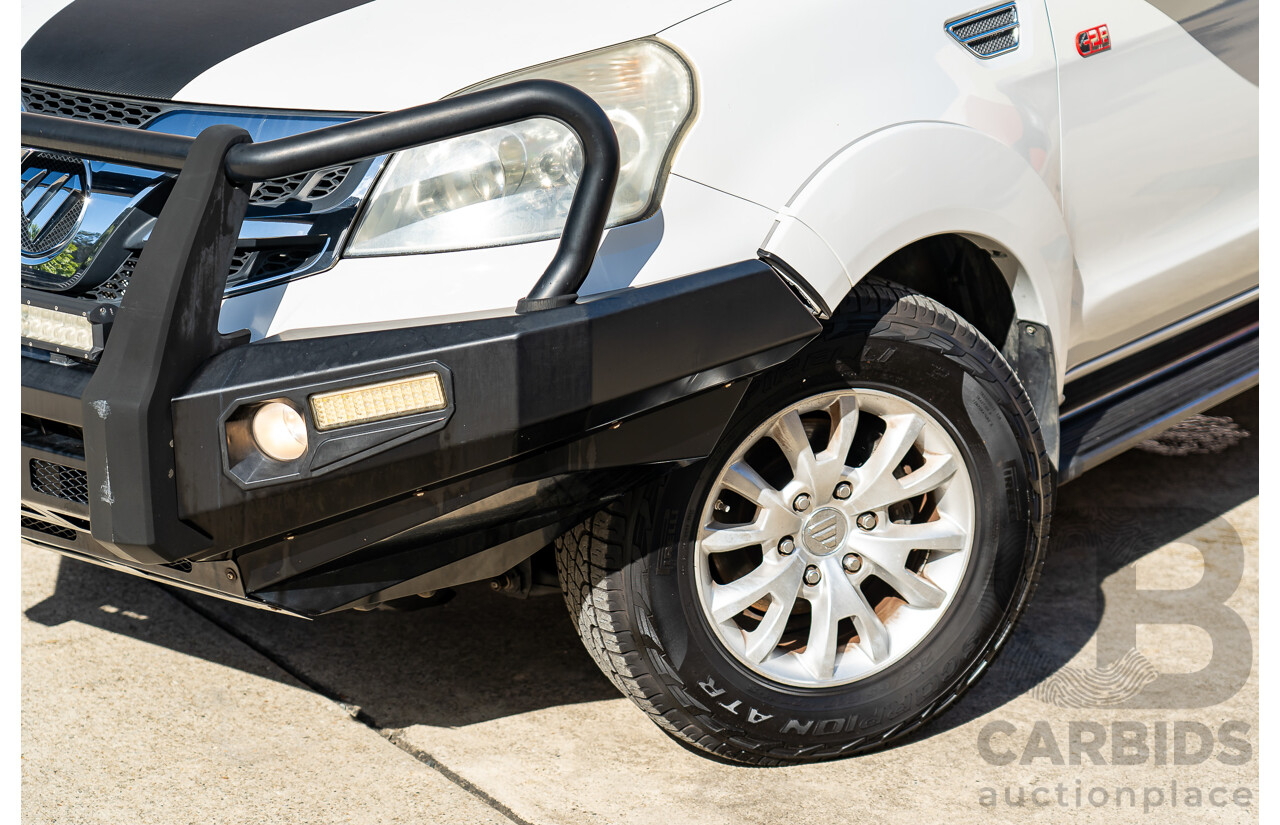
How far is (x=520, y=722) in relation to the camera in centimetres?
285

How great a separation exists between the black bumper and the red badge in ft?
3.42

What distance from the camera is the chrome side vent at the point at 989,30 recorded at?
8.24 feet

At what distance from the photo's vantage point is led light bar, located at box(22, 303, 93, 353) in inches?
76.6

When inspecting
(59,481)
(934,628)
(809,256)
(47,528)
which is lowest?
(934,628)

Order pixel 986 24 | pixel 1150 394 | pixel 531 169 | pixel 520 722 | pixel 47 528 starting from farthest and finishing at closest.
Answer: pixel 1150 394 < pixel 520 722 < pixel 986 24 < pixel 47 528 < pixel 531 169

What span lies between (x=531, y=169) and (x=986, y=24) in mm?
1066

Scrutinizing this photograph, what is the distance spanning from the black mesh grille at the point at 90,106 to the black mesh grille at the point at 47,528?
29.2 inches

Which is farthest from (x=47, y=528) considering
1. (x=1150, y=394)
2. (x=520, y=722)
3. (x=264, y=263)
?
(x=1150, y=394)

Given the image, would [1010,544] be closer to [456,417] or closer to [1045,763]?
[1045,763]

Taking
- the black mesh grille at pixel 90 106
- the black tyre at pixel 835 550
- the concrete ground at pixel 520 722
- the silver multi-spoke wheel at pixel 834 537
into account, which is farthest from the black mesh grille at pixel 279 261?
the concrete ground at pixel 520 722

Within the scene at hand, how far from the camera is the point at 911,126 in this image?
237cm

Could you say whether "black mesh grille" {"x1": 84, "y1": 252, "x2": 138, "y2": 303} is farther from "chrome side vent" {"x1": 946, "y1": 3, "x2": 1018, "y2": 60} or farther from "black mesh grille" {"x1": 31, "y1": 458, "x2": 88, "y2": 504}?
"chrome side vent" {"x1": 946, "y1": 3, "x2": 1018, "y2": 60}

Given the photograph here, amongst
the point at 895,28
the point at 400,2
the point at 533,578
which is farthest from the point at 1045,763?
the point at 400,2

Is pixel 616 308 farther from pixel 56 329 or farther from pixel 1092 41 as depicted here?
pixel 1092 41
